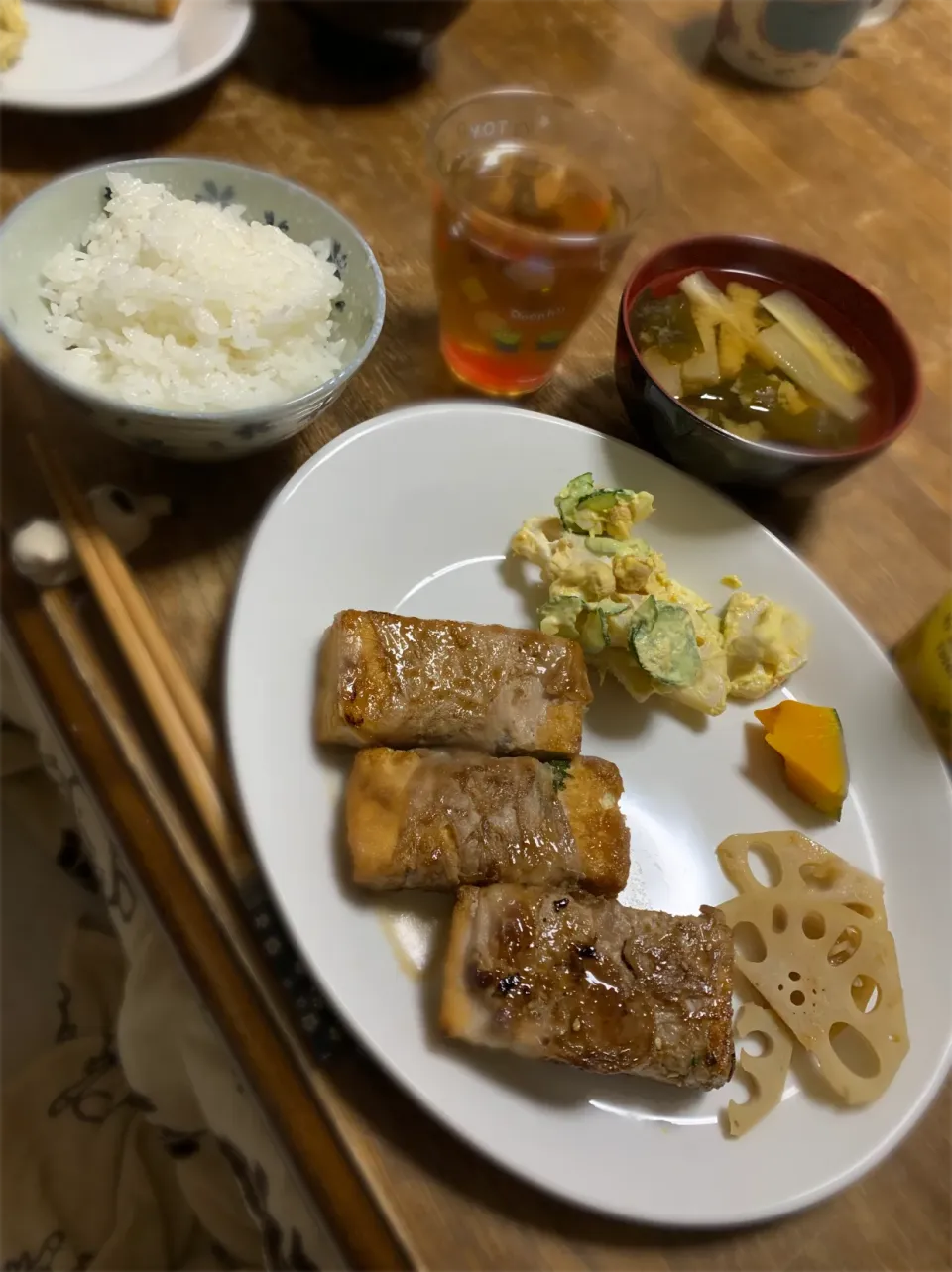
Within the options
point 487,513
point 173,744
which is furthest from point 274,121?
point 173,744

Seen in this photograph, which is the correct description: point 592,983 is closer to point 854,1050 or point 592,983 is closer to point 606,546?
point 854,1050

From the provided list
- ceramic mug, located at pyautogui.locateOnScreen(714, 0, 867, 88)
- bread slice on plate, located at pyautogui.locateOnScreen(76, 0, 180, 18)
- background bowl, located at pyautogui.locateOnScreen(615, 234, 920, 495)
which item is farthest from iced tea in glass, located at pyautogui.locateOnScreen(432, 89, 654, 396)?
ceramic mug, located at pyautogui.locateOnScreen(714, 0, 867, 88)

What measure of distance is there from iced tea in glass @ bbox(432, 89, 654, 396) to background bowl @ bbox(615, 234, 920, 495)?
0.10 meters

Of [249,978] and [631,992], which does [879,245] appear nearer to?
[631,992]

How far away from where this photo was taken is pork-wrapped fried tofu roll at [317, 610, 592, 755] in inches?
38.7

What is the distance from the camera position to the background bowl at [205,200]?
37.3 inches

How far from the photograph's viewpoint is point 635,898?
1021 mm

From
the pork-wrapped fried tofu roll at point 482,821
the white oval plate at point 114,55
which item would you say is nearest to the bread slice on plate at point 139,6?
the white oval plate at point 114,55

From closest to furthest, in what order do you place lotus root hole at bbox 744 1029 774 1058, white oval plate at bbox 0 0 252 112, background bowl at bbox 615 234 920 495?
lotus root hole at bbox 744 1029 774 1058 → background bowl at bbox 615 234 920 495 → white oval plate at bbox 0 0 252 112

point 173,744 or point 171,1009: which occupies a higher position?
point 173,744

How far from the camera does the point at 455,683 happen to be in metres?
1.03

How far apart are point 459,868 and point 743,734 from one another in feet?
1.32

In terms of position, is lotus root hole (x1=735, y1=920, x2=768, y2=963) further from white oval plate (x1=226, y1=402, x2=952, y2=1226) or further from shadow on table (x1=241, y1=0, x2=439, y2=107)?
shadow on table (x1=241, y1=0, x2=439, y2=107)

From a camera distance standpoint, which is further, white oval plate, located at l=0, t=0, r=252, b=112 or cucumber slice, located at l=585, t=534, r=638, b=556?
white oval plate, located at l=0, t=0, r=252, b=112
